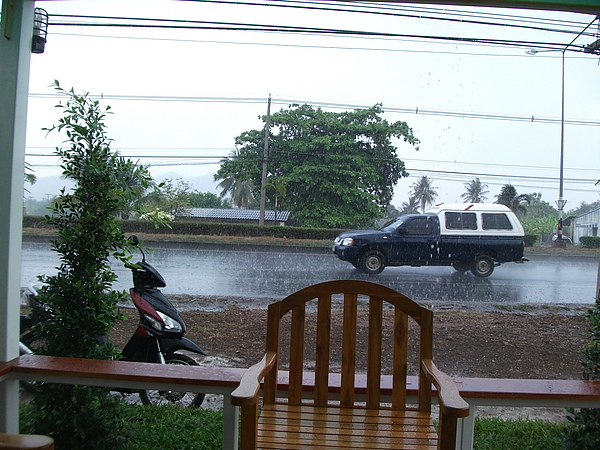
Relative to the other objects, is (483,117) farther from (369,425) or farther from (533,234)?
(369,425)

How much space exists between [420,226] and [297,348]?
4.55 feet

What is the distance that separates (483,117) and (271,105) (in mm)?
1285

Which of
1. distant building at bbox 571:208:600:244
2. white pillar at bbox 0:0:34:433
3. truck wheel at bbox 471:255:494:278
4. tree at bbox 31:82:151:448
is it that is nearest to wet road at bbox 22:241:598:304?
truck wheel at bbox 471:255:494:278

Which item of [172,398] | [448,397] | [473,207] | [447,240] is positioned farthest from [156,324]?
[473,207]

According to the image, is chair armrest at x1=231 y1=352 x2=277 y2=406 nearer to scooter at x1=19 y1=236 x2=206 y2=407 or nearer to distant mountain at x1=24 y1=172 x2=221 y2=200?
scooter at x1=19 y1=236 x2=206 y2=407

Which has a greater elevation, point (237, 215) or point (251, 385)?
point (237, 215)

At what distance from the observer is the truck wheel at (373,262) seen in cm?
299

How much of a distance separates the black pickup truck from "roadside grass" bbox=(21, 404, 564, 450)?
88 centimetres

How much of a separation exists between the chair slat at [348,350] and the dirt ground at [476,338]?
44.1 inches

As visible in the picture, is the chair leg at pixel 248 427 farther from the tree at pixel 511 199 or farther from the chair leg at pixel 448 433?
the tree at pixel 511 199

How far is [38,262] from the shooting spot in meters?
2.68

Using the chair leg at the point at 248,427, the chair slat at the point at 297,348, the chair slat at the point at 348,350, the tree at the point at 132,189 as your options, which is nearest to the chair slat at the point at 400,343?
the chair slat at the point at 348,350

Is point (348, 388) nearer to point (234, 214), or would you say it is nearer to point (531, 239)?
point (234, 214)

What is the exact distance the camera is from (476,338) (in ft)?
9.93
